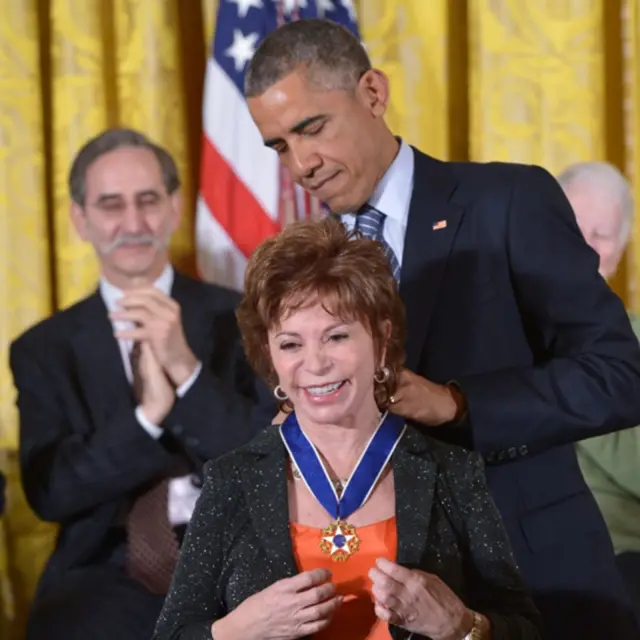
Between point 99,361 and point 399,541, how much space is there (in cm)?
151

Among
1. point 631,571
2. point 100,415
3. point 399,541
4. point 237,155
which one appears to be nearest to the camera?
point 399,541

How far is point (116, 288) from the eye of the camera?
3211 mm

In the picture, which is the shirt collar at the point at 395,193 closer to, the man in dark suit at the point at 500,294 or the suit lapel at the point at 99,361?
the man in dark suit at the point at 500,294

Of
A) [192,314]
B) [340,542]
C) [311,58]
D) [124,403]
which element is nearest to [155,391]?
[124,403]

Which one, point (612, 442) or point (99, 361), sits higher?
point (99, 361)

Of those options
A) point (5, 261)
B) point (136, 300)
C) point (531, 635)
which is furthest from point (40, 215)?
point (531, 635)

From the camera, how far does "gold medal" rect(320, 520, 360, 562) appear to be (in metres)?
1.81

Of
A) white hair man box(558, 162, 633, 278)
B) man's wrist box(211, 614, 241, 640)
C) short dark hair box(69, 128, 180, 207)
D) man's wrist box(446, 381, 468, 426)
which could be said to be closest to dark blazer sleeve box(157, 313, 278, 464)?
short dark hair box(69, 128, 180, 207)

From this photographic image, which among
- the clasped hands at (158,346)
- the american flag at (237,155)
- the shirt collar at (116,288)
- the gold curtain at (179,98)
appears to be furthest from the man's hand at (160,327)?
the gold curtain at (179,98)

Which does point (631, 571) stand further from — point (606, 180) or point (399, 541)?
point (399, 541)

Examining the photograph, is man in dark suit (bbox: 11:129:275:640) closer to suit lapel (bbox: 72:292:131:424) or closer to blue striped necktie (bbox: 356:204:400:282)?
suit lapel (bbox: 72:292:131:424)

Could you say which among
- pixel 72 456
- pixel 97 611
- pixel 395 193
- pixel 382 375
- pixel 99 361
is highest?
pixel 395 193

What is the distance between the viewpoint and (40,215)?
365cm

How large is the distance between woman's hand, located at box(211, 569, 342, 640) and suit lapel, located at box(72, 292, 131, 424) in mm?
1437
